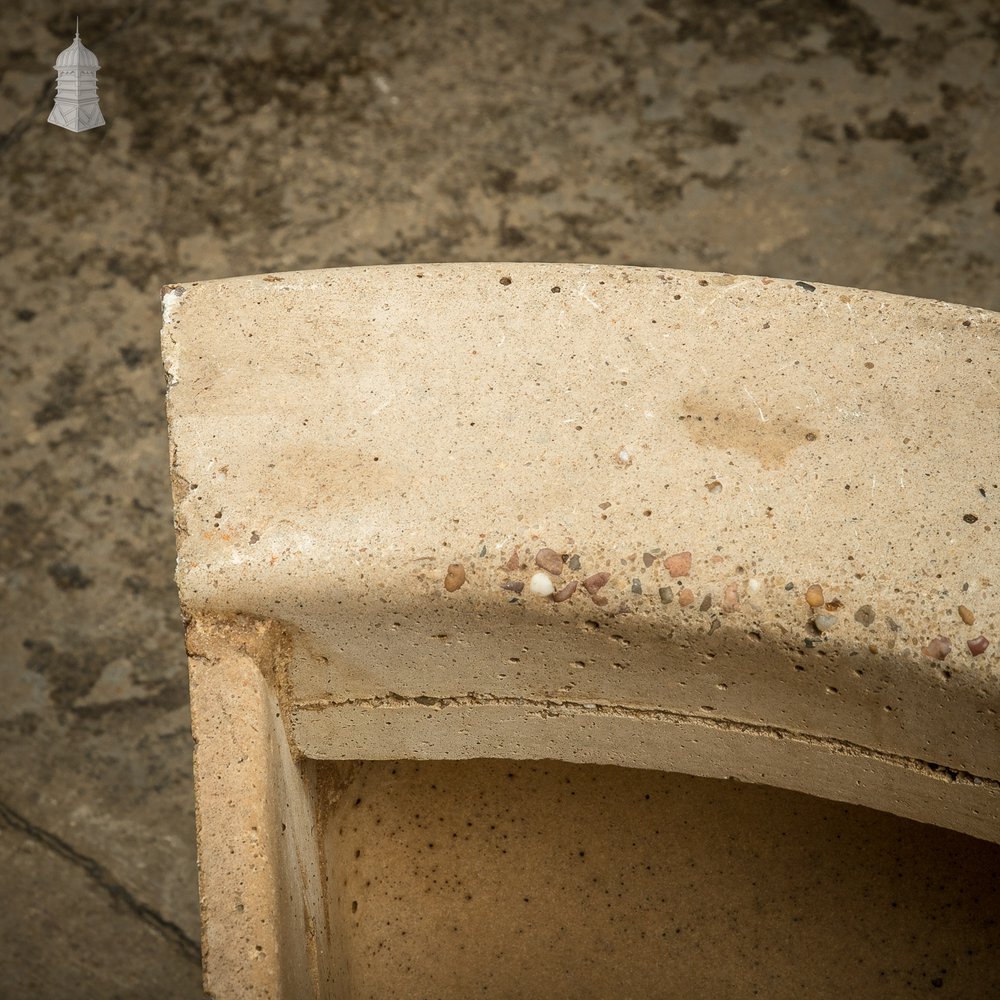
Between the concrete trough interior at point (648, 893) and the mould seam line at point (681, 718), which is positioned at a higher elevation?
the mould seam line at point (681, 718)

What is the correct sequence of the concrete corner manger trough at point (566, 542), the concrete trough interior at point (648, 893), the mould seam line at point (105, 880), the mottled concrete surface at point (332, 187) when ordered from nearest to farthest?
the concrete corner manger trough at point (566, 542) → the concrete trough interior at point (648, 893) → the mould seam line at point (105, 880) → the mottled concrete surface at point (332, 187)

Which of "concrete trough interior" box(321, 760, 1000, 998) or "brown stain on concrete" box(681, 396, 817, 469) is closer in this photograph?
"brown stain on concrete" box(681, 396, 817, 469)

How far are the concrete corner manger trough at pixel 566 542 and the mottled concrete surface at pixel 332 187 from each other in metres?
1.27

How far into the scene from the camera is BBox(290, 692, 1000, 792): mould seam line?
136cm

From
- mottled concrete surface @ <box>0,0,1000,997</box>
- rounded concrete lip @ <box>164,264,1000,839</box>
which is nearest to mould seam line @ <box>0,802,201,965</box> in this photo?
mottled concrete surface @ <box>0,0,1000,997</box>

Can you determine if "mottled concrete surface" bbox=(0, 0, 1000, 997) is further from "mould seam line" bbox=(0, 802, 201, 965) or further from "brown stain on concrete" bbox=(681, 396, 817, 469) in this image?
"brown stain on concrete" bbox=(681, 396, 817, 469)

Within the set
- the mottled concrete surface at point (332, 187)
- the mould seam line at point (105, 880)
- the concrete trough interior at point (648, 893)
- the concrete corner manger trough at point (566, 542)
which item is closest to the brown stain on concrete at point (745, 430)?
the concrete corner manger trough at point (566, 542)

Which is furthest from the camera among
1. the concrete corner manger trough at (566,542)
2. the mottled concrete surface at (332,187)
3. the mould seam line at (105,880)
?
the mottled concrete surface at (332,187)

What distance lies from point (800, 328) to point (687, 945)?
866 mm

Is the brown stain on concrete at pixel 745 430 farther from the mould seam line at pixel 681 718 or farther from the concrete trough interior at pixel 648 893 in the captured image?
the concrete trough interior at pixel 648 893

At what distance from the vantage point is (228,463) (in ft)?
4.48

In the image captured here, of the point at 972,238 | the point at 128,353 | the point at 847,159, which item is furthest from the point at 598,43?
the point at 128,353

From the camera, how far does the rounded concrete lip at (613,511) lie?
1292 millimetres

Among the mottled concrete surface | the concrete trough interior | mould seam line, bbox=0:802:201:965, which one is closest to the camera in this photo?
the concrete trough interior
